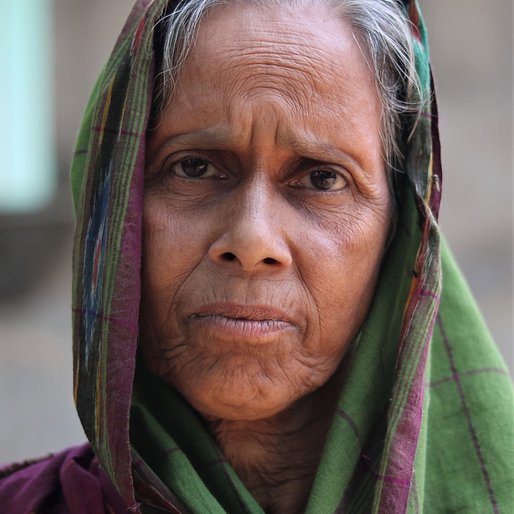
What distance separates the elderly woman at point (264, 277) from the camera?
1.85m

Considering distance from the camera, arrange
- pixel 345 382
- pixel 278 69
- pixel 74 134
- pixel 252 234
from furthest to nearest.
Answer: pixel 74 134 → pixel 345 382 → pixel 278 69 → pixel 252 234

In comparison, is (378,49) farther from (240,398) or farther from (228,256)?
(240,398)

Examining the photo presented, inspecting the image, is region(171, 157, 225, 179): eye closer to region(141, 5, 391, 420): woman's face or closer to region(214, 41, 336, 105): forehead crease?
region(141, 5, 391, 420): woman's face

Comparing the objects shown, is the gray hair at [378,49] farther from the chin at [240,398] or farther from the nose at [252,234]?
the chin at [240,398]

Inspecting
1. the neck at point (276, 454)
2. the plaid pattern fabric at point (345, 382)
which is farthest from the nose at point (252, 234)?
the neck at point (276, 454)

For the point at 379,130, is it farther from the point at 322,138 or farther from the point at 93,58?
the point at 93,58

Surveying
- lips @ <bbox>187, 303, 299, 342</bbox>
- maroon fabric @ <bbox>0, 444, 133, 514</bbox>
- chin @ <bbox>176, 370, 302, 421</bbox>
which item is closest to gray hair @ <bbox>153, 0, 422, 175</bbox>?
lips @ <bbox>187, 303, 299, 342</bbox>

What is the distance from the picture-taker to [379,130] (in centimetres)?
199

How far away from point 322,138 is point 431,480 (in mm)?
748

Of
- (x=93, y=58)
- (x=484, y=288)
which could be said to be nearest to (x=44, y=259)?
(x=93, y=58)

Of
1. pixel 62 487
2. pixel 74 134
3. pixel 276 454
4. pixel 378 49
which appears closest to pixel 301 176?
pixel 378 49

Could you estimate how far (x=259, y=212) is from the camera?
5.98ft

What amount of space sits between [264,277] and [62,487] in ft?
2.22

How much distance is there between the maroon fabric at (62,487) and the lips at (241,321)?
1.33 ft
